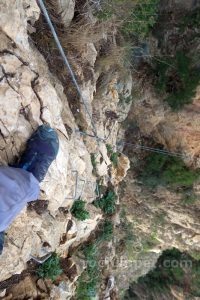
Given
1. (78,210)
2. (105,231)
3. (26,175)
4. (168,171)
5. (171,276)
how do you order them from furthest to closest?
(171,276) → (168,171) → (105,231) → (78,210) → (26,175)

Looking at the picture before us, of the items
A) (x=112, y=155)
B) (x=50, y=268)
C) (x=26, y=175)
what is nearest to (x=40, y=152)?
(x=26, y=175)

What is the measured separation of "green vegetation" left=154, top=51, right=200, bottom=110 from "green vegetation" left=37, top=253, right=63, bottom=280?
3840 millimetres

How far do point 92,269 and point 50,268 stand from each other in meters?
1.57

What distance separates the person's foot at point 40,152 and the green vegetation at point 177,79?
3.73 m

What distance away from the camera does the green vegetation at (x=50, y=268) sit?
4.80m

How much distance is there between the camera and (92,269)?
6.24 m

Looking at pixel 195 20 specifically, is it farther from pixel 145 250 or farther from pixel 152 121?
pixel 145 250

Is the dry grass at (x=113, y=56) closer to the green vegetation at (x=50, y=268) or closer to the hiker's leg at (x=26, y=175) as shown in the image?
the hiker's leg at (x=26, y=175)

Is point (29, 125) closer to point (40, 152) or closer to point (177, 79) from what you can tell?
point (40, 152)

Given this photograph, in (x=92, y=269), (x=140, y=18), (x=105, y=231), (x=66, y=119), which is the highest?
(x=140, y=18)

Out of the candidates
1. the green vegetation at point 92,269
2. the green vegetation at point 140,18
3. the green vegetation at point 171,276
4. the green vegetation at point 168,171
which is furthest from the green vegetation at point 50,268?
the green vegetation at point 171,276

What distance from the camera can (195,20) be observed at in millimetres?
6637

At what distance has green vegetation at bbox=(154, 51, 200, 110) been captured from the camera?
6.70m

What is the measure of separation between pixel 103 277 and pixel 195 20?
502cm
